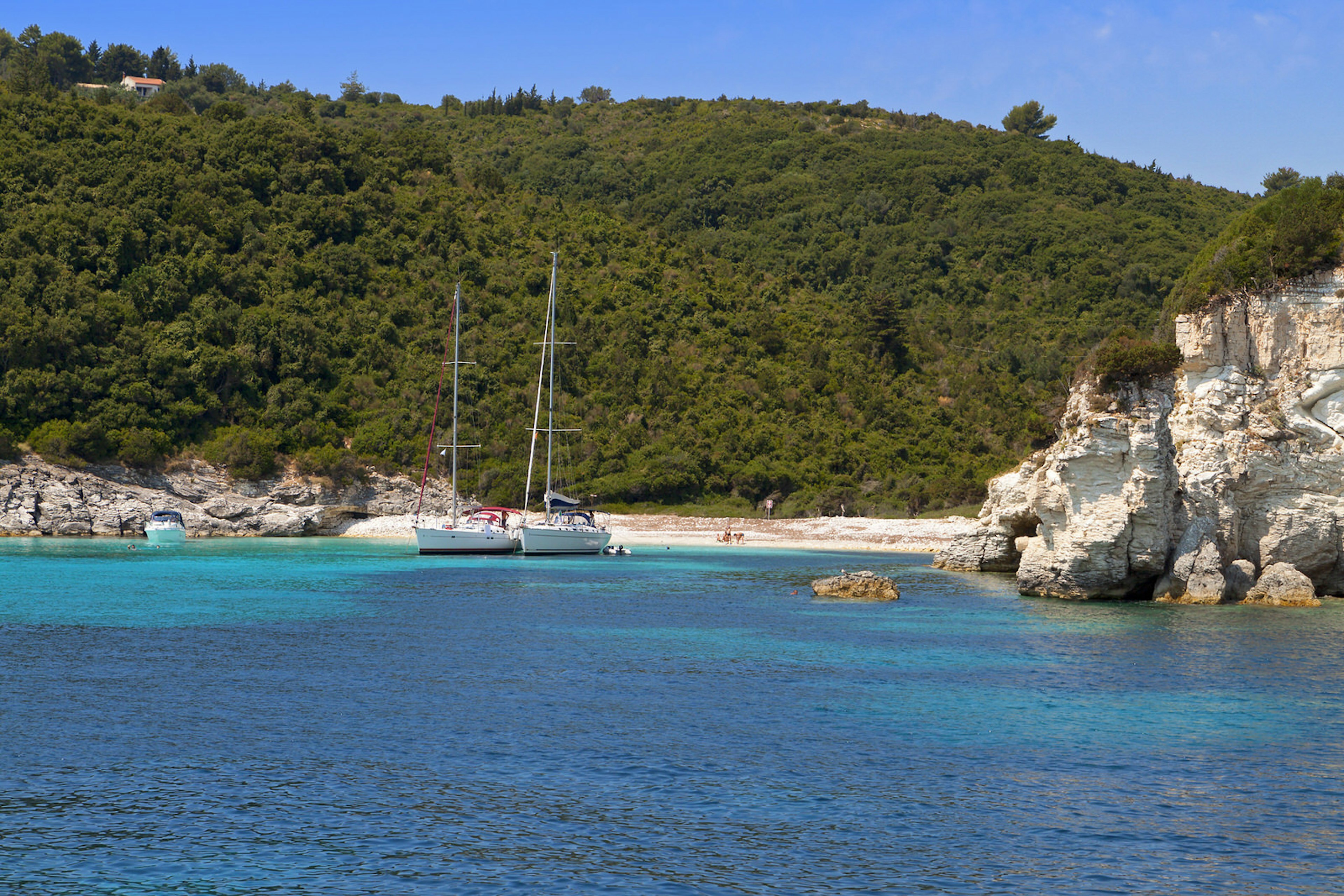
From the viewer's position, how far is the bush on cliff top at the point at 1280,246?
3125 cm

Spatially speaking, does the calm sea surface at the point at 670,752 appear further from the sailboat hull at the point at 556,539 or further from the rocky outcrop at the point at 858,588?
the sailboat hull at the point at 556,539

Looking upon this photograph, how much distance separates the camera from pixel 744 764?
1370 centimetres

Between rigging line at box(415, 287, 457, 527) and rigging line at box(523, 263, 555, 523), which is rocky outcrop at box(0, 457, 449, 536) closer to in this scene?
rigging line at box(415, 287, 457, 527)

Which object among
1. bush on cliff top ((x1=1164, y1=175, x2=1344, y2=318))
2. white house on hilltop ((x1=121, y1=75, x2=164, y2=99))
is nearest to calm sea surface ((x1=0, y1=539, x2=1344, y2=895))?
bush on cliff top ((x1=1164, y1=175, x2=1344, y2=318))

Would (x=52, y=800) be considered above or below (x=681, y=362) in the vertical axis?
below

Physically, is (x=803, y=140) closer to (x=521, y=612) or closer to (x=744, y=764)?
(x=521, y=612)

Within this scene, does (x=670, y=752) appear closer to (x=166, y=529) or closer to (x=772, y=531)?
(x=166, y=529)

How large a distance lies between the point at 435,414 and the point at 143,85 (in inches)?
3898

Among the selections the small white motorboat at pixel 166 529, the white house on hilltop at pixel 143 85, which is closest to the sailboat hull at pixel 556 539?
the small white motorboat at pixel 166 529

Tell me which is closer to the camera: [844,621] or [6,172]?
[844,621]

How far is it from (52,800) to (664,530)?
2006 inches

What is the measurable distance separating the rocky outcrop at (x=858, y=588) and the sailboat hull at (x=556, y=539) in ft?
57.9

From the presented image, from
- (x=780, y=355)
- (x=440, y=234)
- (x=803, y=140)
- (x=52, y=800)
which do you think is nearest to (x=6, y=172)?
(x=440, y=234)

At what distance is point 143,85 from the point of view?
418 feet
